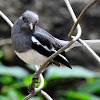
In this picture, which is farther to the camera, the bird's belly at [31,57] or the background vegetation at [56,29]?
the background vegetation at [56,29]

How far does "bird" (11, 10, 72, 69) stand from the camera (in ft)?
5.18

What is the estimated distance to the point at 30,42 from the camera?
1658mm

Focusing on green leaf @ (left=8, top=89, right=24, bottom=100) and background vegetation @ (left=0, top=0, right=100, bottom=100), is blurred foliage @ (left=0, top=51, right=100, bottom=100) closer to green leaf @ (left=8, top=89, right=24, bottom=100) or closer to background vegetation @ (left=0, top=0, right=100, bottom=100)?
green leaf @ (left=8, top=89, right=24, bottom=100)

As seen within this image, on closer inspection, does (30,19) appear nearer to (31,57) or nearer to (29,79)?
(31,57)

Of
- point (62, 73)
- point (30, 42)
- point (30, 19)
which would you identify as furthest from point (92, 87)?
point (30, 19)

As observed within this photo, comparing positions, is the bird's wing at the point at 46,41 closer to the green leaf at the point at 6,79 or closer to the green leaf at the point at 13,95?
the green leaf at the point at 13,95

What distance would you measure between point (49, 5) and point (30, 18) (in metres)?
2.23

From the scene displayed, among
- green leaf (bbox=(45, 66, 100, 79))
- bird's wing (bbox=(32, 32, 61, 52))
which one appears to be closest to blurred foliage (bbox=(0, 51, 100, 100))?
green leaf (bbox=(45, 66, 100, 79))

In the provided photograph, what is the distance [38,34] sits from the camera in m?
1.70

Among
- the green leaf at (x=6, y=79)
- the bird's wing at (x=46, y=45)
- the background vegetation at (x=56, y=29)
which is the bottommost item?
the bird's wing at (x=46, y=45)

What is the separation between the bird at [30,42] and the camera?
1.58 metres

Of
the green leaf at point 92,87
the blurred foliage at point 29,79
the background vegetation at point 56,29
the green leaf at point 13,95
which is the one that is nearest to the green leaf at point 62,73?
the blurred foliage at point 29,79

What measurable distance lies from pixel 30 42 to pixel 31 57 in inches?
3.9

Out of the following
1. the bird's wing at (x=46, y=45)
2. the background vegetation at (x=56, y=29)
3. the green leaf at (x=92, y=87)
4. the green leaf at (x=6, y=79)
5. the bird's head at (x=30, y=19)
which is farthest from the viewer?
the background vegetation at (x=56, y=29)
